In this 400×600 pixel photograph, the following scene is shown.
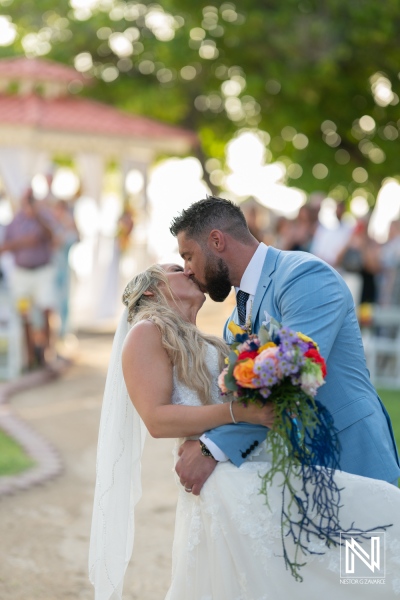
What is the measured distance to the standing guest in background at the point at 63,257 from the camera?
13.7 metres

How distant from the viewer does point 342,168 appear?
20.9 m

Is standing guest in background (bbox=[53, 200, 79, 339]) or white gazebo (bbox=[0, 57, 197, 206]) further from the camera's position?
white gazebo (bbox=[0, 57, 197, 206])

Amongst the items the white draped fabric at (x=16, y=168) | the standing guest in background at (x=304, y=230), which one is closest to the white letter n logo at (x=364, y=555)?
the standing guest in background at (x=304, y=230)

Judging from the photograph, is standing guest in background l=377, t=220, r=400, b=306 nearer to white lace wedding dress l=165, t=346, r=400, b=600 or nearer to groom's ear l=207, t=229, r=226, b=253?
groom's ear l=207, t=229, r=226, b=253

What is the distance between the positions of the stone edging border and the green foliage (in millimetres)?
8685

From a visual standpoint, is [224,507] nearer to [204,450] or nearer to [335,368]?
[204,450]

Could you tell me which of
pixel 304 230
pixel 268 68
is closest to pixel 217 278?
pixel 304 230

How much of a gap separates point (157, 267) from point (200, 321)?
15171 mm

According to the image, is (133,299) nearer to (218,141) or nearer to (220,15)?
(220,15)

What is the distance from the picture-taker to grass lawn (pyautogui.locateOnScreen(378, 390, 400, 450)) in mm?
9791

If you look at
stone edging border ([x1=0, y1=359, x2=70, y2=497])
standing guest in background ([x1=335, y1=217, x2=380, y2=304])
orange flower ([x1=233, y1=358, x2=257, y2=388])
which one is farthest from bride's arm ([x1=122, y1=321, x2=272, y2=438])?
standing guest in background ([x1=335, y1=217, x2=380, y2=304])

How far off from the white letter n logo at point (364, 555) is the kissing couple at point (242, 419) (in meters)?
0.02

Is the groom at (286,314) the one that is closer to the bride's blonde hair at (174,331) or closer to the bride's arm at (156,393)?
the bride's arm at (156,393)

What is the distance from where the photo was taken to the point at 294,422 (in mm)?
3822
